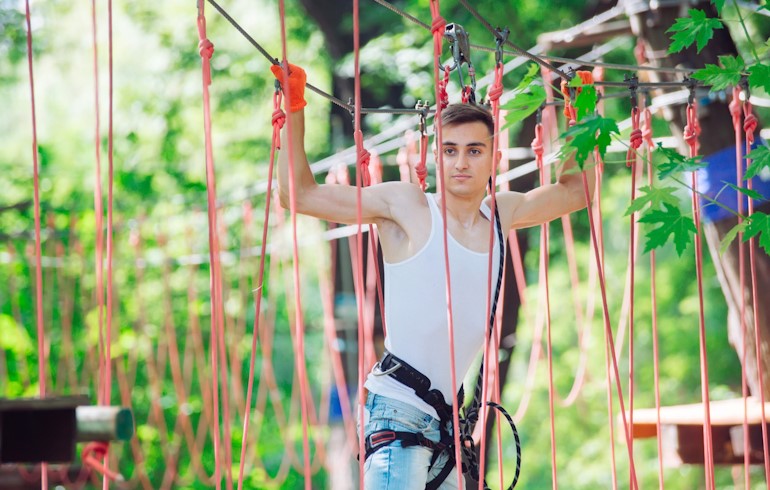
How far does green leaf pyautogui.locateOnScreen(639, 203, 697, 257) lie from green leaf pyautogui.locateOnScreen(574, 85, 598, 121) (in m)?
0.23

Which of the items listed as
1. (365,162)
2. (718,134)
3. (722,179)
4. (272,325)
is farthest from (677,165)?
(272,325)

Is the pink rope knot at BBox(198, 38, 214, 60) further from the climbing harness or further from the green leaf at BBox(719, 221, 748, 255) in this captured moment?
the green leaf at BBox(719, 221, 748, 255)

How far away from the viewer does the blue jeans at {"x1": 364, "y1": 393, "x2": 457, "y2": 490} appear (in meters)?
2.21

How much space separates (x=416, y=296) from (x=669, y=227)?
0.53m

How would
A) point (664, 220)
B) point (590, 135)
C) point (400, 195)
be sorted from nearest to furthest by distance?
point (590, 135), point (664, 220), point (400, 195)

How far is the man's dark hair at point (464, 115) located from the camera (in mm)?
2377

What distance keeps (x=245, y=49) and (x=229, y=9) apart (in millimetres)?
931

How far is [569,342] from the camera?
12.9 metres

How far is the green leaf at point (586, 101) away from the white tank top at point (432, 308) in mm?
367

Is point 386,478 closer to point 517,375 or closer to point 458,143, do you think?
point 458,143

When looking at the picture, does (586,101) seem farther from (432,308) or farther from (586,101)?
(432,308)

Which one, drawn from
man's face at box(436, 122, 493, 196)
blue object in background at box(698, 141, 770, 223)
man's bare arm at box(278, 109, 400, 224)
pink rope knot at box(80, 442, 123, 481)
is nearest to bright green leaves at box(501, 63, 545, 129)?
man's face at box(436, 122, 493, 196)

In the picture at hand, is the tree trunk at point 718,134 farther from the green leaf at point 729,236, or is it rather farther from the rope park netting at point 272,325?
the green leaf at point 729,236

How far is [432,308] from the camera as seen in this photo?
226 cm
